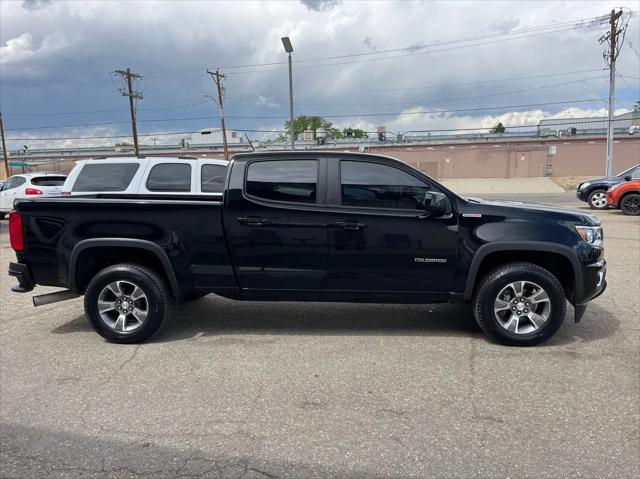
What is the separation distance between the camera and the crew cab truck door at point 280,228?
14.5 ft

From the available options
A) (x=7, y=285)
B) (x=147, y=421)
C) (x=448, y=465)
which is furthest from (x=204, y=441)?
(x=7, y=285)

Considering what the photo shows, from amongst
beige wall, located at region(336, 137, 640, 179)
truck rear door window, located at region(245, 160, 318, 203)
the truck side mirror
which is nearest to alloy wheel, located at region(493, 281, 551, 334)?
the truck side mirror

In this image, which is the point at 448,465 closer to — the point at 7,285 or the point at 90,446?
the point at 90,446

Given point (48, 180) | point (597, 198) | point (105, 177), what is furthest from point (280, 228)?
point (597, 198)

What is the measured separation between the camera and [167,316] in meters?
4.63

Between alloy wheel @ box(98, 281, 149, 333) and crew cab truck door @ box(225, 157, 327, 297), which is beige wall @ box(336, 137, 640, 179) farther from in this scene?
alloy wheel @ box(98, 281, 149, 333)

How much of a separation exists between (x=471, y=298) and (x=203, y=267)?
2.57 meters

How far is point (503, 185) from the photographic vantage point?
44.3 meters

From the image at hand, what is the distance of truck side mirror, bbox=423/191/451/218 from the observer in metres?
4.23

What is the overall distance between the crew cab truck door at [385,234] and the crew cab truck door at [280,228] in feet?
0.42

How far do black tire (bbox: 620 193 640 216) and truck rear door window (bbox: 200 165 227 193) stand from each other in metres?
12.8

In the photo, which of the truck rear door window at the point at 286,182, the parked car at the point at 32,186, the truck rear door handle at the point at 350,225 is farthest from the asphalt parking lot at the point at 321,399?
the parked car at the point at 32,186

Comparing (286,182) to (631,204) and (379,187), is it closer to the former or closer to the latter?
(379,187)

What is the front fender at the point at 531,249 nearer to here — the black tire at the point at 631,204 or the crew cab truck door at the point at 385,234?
the crew cab truck door at the point at 385,234
